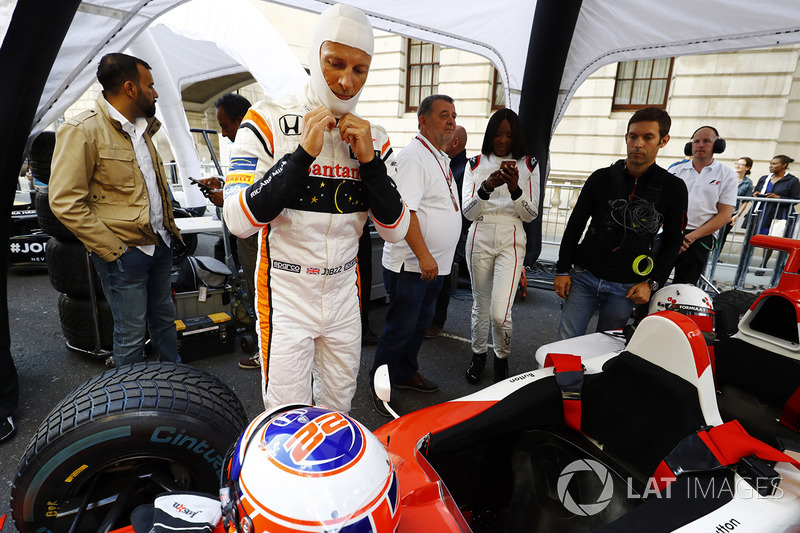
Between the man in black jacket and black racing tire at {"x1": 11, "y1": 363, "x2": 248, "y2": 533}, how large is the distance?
7.02ft

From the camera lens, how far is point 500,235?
2965mm

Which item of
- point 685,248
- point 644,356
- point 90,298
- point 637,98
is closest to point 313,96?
point 644,356

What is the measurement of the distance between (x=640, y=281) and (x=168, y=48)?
854 cm

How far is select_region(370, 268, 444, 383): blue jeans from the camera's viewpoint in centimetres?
262

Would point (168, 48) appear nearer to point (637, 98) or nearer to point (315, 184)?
point (315, 184)

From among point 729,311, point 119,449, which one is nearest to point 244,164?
point 119,449

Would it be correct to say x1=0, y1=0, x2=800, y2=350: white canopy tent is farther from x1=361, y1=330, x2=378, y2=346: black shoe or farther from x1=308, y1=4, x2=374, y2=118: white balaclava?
x1=361, y1=330, x2=378, y2=346: black shoe

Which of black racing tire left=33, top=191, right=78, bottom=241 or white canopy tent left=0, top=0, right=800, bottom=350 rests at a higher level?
white canopy tent left=0, top=0, right=800, bottom=350

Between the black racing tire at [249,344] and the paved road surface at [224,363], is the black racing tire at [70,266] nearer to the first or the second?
the paved road surface at [224,363]

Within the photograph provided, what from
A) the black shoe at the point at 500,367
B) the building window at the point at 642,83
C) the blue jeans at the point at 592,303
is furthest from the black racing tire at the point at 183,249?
the building window at the point at 642,83

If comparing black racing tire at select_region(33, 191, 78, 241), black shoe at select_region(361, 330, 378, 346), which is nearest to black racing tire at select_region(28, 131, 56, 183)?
black racing tire at select_region(33, 191, 78, 241)

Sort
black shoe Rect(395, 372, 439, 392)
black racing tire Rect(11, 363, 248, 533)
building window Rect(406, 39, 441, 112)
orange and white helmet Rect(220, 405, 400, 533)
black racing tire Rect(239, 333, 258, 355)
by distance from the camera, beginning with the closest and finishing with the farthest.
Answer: orange and white helmet Rect(220, 405, 400, 533) < black racing tire Rect(11, 363, 248, 533) < black shoe Rect(395, 372, 439, 392) < black racing tire Rect(239, 333, 258, 355) < building window Rect(406, 39, 441, 112)

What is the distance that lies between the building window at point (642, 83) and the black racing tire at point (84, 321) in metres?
10.5

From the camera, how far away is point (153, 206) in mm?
2561
